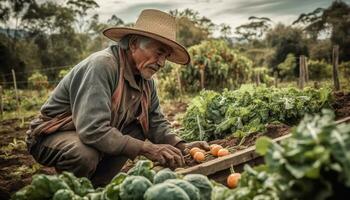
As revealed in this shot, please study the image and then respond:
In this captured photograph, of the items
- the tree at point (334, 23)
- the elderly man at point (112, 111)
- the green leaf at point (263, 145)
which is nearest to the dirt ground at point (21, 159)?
the elderly man at point (112, 111)

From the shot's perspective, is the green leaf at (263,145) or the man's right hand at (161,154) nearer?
the green leaf at (263,145)

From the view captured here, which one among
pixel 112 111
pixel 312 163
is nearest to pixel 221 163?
pixel 112 111

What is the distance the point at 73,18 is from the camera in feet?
154

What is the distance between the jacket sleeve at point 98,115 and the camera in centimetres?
333

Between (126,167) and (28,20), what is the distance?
44141 mm

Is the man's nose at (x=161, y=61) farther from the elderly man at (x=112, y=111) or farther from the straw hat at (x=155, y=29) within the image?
the straw hat at (x=155, y=29)

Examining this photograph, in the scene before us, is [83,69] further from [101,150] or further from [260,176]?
[260,176]

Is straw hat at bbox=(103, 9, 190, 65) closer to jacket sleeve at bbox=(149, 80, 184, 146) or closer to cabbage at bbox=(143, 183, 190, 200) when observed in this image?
jacket sleeve at bbox=(149, 80, 184, 146)

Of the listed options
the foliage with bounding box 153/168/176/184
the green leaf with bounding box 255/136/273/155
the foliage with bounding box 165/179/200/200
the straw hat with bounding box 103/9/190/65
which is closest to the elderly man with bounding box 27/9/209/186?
the straw hat with bounding box 103/9/190/65

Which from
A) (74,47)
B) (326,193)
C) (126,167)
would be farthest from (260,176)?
(74,47)

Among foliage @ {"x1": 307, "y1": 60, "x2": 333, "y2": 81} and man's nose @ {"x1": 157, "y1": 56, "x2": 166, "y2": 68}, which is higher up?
man's nose @ {"x1": 157, "y1": 56, "x2": 166, "y2": 68}

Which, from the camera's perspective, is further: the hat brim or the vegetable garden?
the hat brim

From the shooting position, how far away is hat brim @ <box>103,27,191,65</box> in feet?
12.5

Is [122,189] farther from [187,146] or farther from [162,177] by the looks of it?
[187,146]
